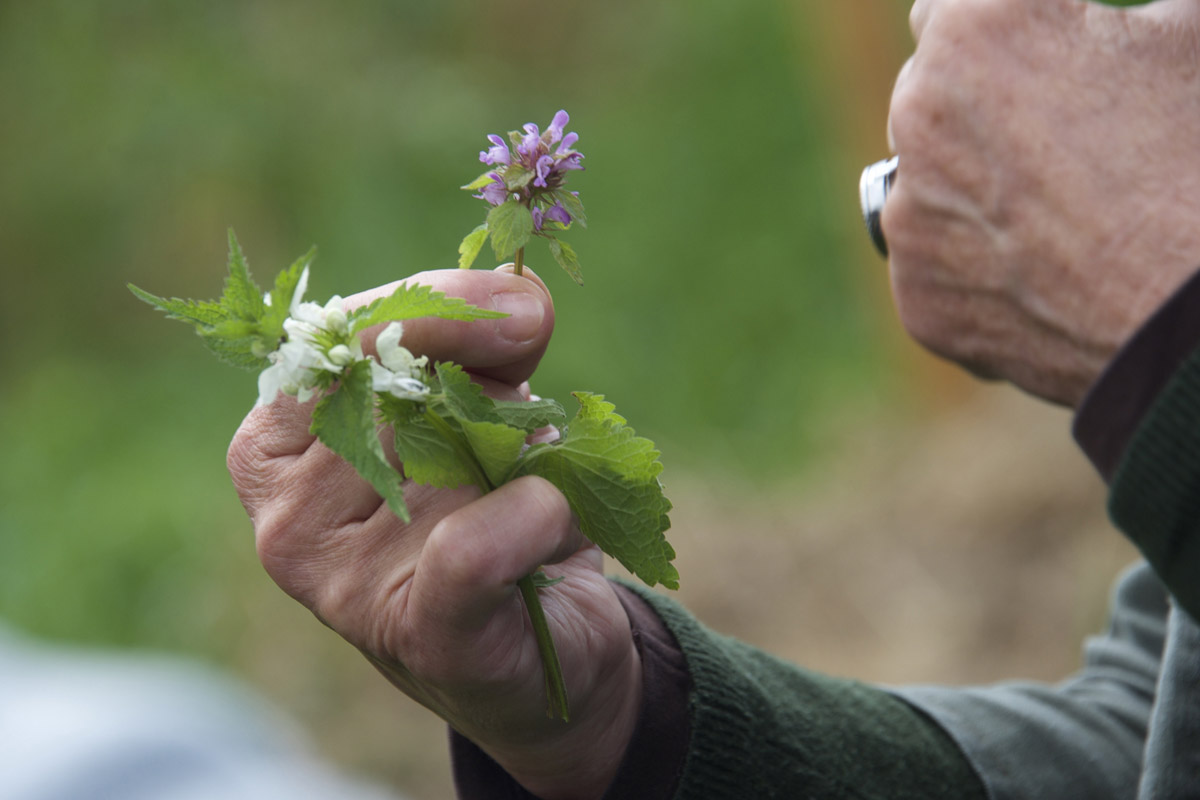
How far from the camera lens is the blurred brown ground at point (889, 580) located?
2.91 metres

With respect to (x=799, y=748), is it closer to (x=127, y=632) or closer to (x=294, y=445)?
(x=294, y=445)

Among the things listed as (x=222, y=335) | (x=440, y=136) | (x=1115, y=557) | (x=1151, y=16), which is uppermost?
(x=1151, y=16)

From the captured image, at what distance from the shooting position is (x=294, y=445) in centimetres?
90

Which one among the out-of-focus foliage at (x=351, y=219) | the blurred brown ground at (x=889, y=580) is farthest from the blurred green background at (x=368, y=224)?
the blurred brown ground at (x=889, y=580)

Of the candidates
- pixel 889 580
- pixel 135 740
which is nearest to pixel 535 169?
pixel 135 740

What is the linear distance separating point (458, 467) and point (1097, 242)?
463mm

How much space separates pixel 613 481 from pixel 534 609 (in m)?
0.12

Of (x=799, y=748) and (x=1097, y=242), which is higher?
(x=1097, y=242)

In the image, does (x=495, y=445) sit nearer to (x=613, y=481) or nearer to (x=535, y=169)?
(x=613, y=481)

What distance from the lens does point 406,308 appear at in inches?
28.5

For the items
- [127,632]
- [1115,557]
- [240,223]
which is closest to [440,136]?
[240,223]

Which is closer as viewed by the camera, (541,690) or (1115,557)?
(541,690)

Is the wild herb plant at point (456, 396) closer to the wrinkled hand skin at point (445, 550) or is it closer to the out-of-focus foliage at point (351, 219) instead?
the wrinkled hand skin at point (445, 550)

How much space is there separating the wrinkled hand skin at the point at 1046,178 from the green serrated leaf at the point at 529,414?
302 millimetres
